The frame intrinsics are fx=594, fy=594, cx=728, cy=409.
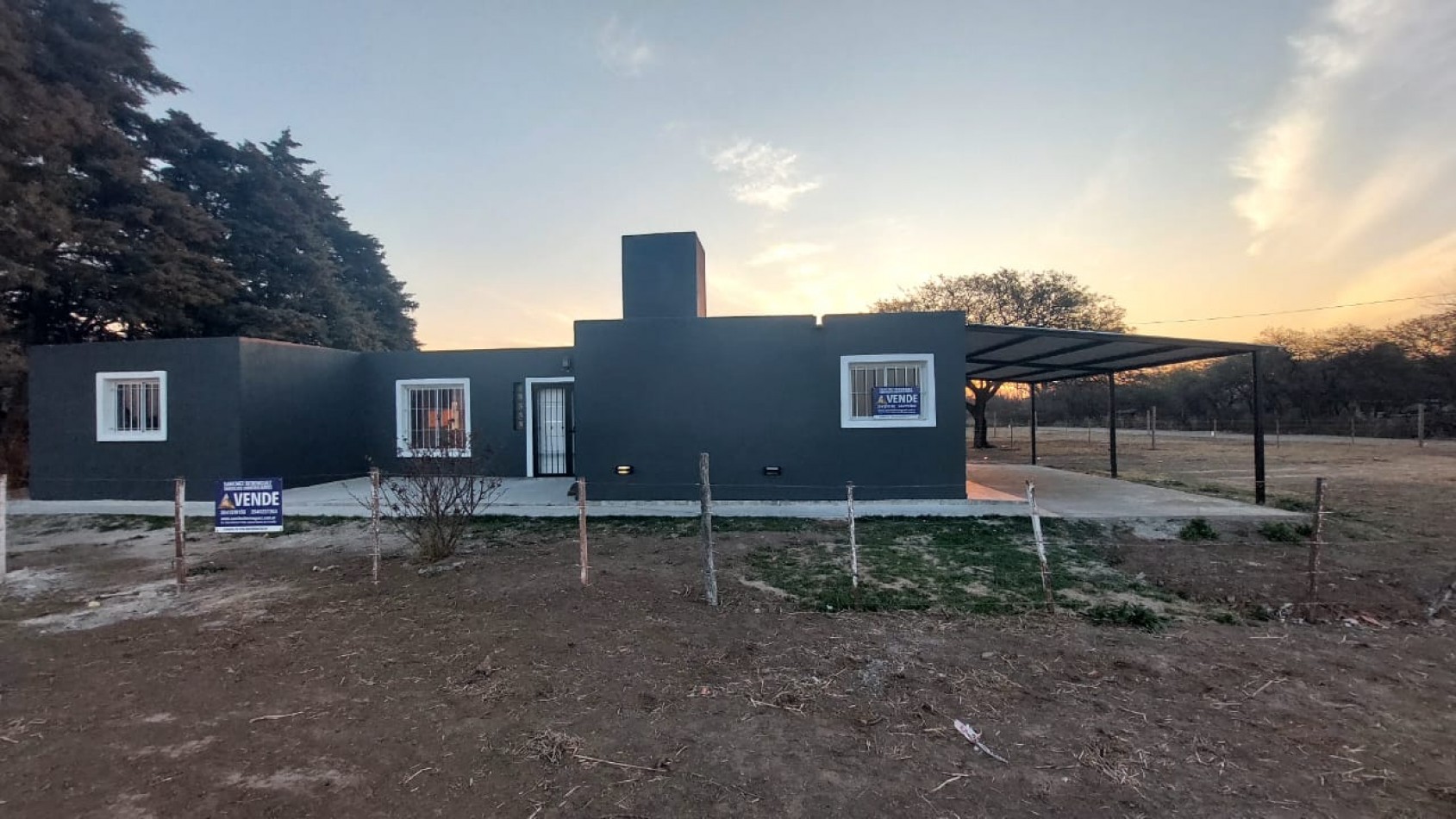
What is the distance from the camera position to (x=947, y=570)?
18.4 feet

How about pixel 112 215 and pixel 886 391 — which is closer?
pixel 886 391

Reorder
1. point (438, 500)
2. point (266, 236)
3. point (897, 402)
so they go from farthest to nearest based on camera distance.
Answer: point (266, 236) < point (897, 402) < point (438, 500)

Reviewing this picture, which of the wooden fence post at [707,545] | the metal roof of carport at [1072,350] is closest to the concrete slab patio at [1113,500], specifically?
the metal roof of carport at [1072,350]

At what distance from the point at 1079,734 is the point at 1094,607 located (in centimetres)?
215

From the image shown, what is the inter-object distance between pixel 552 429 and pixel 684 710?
33.6 ft

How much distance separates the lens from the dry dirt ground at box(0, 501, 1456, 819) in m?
2.29

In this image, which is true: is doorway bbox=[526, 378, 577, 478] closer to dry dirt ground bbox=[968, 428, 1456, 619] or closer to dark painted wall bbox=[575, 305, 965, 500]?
dark painted wall bbox=[575, 305, 965, 500]

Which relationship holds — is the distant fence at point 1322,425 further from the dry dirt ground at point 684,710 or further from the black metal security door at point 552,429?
the black metal security door at point 552,429

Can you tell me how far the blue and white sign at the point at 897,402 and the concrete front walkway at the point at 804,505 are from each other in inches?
54.3

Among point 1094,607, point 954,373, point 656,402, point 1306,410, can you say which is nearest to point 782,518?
point 656,402

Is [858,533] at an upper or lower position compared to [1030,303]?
lower

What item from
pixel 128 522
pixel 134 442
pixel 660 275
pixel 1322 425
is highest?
pixel 660 275

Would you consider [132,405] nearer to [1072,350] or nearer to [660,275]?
[660,275]

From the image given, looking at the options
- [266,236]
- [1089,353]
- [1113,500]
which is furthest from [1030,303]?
[266,236]
